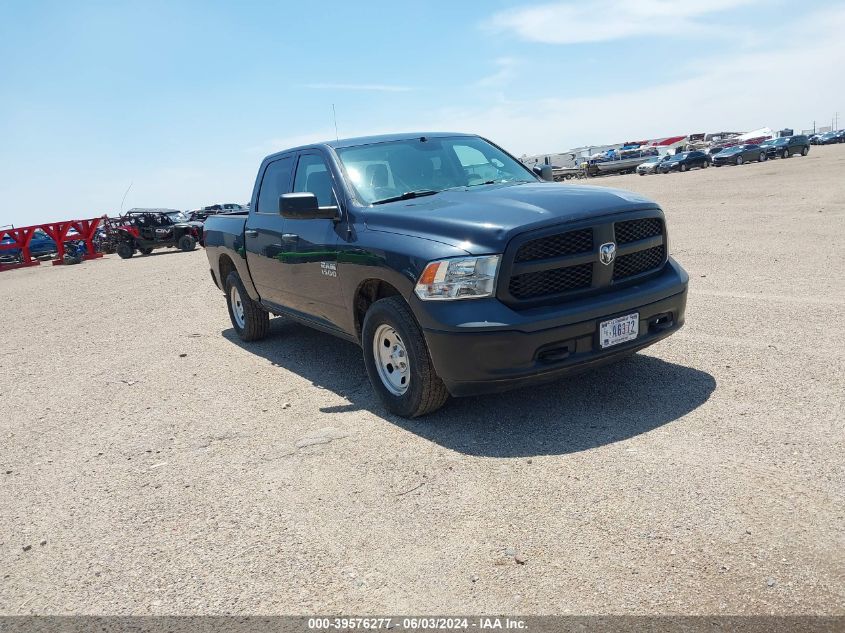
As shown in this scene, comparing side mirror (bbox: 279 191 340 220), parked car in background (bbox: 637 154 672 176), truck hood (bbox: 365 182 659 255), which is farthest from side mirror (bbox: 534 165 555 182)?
parked car in background (bbox: 637 154 672 176)

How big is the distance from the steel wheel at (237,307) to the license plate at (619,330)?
4.61 m

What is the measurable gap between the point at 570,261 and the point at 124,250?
2383cm

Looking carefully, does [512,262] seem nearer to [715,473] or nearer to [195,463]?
[715,473]

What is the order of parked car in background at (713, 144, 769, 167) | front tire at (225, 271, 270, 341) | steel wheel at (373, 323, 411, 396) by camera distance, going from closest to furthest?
steel wheel at (373, 323, 411, 396) < front tire at (225, 271, 270, 341) < parked car in background at (713, 144, 769, 167)

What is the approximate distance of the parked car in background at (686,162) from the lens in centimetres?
4972

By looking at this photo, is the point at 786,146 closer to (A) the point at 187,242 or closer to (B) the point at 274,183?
(A) the point at 187,242

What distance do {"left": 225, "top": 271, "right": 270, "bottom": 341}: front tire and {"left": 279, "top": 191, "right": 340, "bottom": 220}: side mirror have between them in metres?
2.25

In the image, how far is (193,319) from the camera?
9594 mm

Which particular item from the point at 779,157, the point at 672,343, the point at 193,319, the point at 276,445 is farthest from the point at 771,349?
the point at 779,157

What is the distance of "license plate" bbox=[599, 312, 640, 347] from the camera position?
4.14 m

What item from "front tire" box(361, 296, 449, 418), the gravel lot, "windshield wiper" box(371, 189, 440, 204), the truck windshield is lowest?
the gravel lot

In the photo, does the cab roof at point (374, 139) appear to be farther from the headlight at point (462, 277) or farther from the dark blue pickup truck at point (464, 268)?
the headlight at point (462, 277)

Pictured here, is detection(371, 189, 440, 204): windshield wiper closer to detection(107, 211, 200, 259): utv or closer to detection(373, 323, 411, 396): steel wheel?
detection(373, 323, 411, 396): steel wheel

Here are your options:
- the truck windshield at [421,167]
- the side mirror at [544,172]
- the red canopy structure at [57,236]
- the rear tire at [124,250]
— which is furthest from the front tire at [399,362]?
the red canopy structure at [57,236]
